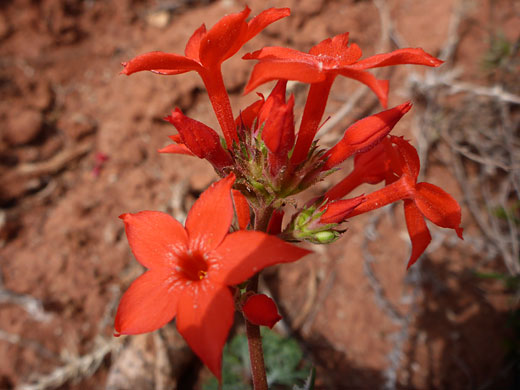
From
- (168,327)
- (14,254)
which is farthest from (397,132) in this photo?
(14,254)

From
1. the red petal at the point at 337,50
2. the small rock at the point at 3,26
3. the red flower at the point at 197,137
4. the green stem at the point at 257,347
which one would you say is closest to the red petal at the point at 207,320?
the green stem at the point at 257,347

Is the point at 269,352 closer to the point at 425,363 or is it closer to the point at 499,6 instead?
the point at 425,363

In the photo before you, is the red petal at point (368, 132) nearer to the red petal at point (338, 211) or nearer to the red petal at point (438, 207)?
the red petal at point (338, 211)

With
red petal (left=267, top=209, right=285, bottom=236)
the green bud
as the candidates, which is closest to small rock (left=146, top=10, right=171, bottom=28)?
red petal (left=267, top=209, right=285, bottom=236)

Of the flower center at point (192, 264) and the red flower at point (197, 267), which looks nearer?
the red flower at point (197, 267)

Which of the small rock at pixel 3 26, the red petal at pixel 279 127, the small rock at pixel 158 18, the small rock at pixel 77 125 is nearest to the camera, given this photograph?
the red petal at pixel 279 127

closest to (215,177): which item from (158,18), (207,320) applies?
(207,320)

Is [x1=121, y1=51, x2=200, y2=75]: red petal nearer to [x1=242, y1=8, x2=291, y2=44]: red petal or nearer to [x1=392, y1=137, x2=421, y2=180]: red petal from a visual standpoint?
[x1=242, y1=8, x2=291, y2=44]: red petal
